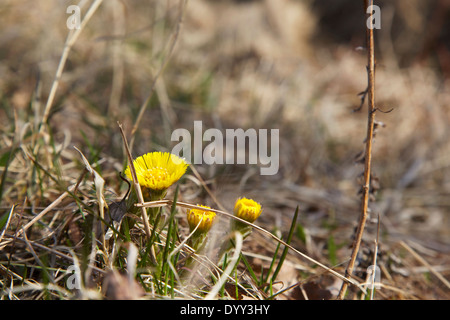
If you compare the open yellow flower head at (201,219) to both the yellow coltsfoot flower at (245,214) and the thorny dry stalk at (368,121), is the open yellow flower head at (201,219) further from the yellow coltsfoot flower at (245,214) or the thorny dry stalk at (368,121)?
the thorny dry stalk at (368,121)

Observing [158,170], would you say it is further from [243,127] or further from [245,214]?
[243,127]

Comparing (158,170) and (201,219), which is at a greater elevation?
(158,170)

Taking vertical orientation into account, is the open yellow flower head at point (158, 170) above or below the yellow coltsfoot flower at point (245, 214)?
above

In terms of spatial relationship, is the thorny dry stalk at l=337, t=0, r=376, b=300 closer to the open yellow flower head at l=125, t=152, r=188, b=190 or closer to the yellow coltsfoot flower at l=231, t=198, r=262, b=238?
the yellow coltsfoot flower at l=231, t=198, r=262, b=238

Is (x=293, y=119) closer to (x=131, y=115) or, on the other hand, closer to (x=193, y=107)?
(x=193, y=107)

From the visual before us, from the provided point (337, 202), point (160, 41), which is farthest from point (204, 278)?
point (160, 41)

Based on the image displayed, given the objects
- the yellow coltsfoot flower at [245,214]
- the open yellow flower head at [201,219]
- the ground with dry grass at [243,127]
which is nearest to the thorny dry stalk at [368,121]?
the ground with dry grass at [243,127]

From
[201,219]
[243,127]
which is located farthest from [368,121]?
[243,127]
